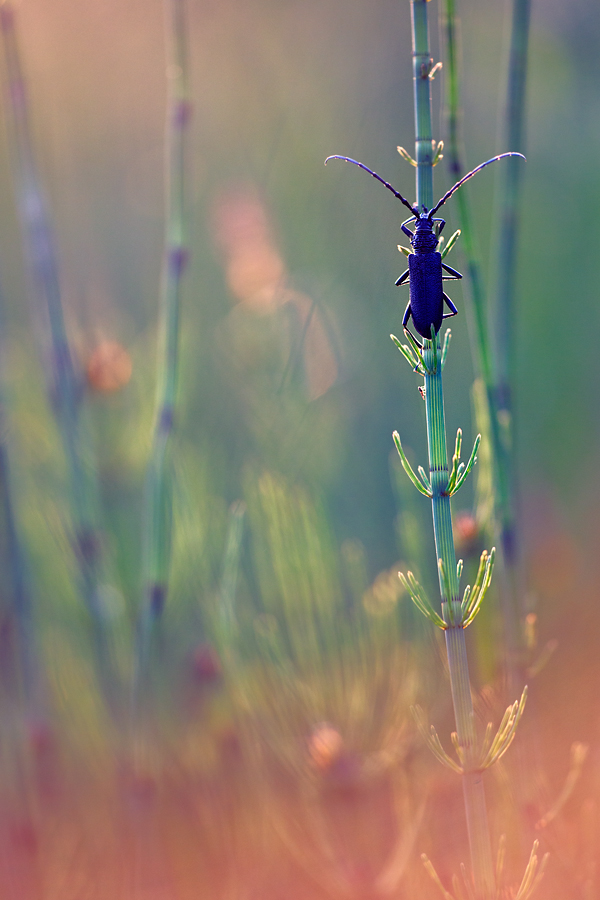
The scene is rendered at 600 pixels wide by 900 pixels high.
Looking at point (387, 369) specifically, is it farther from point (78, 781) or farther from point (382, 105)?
point (78, 781)

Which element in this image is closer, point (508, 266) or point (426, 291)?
point (426, 291)

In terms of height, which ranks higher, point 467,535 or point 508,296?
point 508,296

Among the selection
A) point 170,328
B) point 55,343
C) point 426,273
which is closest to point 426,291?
point 426,273

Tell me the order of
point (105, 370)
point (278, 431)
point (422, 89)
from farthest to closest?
point (278, 431), point (105, 370), point (422, 89)

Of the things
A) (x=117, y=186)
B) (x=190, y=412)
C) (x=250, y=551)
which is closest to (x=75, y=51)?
(x=117, y=186)

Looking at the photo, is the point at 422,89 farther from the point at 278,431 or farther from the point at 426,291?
the point at 278,431

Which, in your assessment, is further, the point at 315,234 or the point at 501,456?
the point at 315,234

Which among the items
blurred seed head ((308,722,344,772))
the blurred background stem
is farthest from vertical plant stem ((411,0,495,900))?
blurred seed head ((308,722,344,772))
